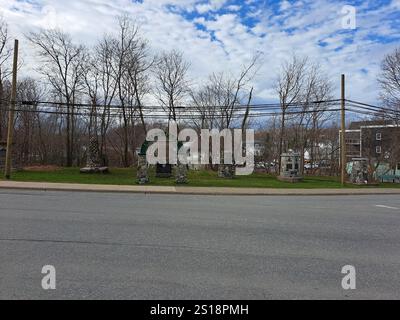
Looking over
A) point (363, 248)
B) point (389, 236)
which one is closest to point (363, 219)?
point (389, 236)

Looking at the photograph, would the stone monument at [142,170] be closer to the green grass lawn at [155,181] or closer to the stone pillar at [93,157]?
the green grass lawn at [155,181]

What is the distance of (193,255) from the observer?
243 inches

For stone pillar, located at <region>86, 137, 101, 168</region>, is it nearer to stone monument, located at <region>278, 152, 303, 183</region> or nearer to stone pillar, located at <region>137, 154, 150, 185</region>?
stone pillar, located at <region>137, 154, 150, 185</region>

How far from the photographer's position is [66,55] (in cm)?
4541

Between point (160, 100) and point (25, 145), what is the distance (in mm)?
19946

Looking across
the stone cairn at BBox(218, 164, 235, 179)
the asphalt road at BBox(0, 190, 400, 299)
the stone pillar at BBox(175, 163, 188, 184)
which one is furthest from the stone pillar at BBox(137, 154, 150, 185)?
the asphalt road at BBox(0, 190, 400, 299)

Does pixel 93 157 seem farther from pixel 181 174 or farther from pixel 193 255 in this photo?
pixel 193 255

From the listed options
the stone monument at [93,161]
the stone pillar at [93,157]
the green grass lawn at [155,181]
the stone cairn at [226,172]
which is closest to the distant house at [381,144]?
the green grass lawn at [155,181]

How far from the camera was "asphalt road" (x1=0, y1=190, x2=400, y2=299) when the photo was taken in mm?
4508

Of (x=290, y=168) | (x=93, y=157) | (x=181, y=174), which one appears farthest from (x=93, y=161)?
(x=290, y=168)

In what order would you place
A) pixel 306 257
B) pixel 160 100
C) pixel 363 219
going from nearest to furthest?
1. pixel 306 257
2. pixel 363 219
3. pixel 160 100

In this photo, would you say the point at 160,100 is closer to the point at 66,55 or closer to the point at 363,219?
the point at 66,55

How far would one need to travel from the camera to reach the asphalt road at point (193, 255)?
177 inches

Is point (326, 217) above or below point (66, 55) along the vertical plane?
below
